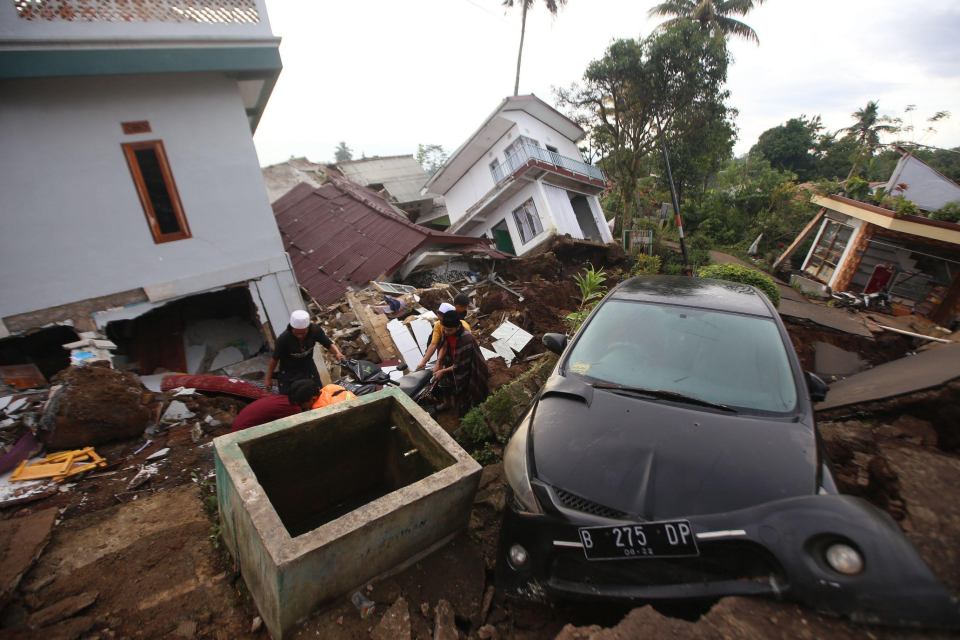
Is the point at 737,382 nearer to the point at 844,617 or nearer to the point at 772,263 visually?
the point at 844,617

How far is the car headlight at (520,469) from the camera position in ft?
7.32

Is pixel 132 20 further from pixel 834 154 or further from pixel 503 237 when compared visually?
pixel 834 154

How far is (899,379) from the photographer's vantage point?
13.3ft

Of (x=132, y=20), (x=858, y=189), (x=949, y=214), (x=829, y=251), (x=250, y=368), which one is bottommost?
(x=250, y=368)

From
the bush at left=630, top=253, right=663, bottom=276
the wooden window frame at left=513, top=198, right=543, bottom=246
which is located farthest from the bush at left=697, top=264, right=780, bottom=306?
the wooden window frame at left=513, top=198, right=543, bottom=246

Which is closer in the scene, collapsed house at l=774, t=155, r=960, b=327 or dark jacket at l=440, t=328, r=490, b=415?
dark jacket at l=440, t=328, r=490, b=415

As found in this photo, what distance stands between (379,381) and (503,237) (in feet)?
44.9

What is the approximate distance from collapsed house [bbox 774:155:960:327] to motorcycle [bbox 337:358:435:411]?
13.8 meters

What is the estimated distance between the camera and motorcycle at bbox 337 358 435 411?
451 cm

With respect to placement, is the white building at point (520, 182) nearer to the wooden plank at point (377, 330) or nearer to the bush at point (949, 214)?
the wooden plank at point (377, 330)

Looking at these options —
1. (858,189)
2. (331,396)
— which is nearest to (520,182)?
(858,189)

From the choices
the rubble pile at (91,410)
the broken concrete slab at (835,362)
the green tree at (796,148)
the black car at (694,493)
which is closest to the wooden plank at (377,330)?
the rubble pile at (91,410)

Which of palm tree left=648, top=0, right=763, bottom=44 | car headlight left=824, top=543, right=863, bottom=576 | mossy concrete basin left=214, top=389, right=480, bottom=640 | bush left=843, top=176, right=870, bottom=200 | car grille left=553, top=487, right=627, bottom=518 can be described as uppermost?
Result: palm tree left=648, top=0, right=763, bottom=44

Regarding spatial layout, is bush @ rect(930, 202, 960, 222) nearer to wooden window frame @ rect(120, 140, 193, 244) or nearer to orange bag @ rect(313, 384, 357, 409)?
orange bag @ rect(313, 384, 357, 409)
